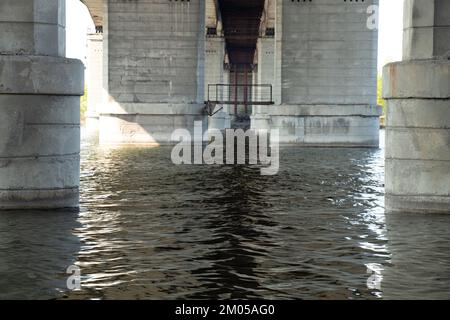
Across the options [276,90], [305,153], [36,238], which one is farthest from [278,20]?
[36,238]

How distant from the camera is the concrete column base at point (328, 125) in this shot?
4534 centimetres

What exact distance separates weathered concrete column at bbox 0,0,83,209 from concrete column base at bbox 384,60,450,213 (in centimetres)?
721

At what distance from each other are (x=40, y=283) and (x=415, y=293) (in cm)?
482

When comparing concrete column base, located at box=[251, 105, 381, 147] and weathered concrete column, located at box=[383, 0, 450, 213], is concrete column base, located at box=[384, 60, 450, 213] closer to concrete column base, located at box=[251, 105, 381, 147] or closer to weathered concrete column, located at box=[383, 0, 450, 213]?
weathered concrete column, located at box=[383, 0, 450, 213]

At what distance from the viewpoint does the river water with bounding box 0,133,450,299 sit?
943 centimetres

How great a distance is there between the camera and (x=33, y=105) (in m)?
15.7

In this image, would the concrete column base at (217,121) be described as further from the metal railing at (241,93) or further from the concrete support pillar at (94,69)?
the concrete support pillar at (94,69)

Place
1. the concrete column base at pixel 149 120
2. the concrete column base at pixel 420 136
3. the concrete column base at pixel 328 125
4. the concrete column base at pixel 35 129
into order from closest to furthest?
the concrete column base at pixel 35 129 < the concrete column base at pixel 420 136 < the concrete column base at pixel 149 120 < the concrete column base at pixel 328 125

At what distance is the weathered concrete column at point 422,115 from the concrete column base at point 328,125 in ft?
94.9

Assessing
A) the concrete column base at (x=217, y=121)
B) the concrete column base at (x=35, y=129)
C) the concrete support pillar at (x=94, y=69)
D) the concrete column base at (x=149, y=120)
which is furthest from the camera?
the concrete support pillar at (x=94, y=69)

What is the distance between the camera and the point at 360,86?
46094 mm

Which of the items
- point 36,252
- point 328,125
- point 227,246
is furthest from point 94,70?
point 36,252

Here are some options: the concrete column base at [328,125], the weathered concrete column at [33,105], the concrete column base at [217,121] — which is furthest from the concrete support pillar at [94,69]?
the weathered concrete column at [33,105]

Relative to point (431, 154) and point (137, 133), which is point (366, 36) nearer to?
point (137, 133)
